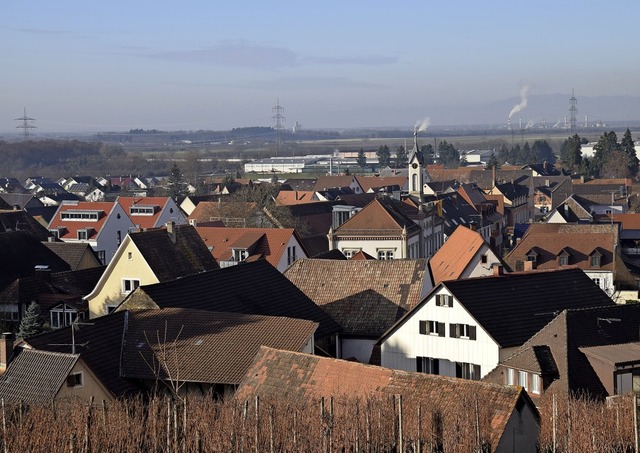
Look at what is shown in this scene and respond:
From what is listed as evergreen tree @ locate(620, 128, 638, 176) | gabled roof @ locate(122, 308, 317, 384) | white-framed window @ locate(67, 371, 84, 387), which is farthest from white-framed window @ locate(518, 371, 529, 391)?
evergreen tree @ locate(620, 128, 638, 176)

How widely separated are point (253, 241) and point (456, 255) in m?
9.61

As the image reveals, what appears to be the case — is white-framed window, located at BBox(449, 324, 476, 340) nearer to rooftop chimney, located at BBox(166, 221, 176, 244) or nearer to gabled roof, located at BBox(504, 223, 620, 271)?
rooftop chimney, located at BBox(166, 221, 176, 244)

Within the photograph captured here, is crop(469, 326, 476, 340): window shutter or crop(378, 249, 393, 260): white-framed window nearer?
crop(469, 326, 476, 340): window shutter

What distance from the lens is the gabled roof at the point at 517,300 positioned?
109 feet

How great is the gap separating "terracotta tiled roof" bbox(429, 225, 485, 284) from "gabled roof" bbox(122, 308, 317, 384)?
754 inches

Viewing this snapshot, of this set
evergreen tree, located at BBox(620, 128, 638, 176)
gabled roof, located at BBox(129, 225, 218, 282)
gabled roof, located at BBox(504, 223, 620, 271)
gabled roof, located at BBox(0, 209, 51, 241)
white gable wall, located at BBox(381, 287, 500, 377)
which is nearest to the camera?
white gable wall, located at BBox(381, 287, 500, 377)

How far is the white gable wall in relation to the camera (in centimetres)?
3312

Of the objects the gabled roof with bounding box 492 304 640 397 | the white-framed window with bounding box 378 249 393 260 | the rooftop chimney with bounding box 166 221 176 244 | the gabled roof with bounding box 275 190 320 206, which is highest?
the rooftop chimney with bounding box 166 221 176 244

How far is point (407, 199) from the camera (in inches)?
3142

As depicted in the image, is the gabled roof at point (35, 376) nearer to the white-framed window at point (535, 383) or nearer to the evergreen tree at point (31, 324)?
the white-framed window at point (535, 383)

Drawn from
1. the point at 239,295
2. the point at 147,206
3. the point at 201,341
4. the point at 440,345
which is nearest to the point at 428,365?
the point at 440,345

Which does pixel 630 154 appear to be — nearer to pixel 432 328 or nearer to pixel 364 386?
pixel 432 328

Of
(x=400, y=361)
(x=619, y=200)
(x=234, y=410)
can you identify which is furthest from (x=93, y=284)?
(x=619, y=200)

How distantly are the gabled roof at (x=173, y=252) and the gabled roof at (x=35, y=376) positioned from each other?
48.6 feet
